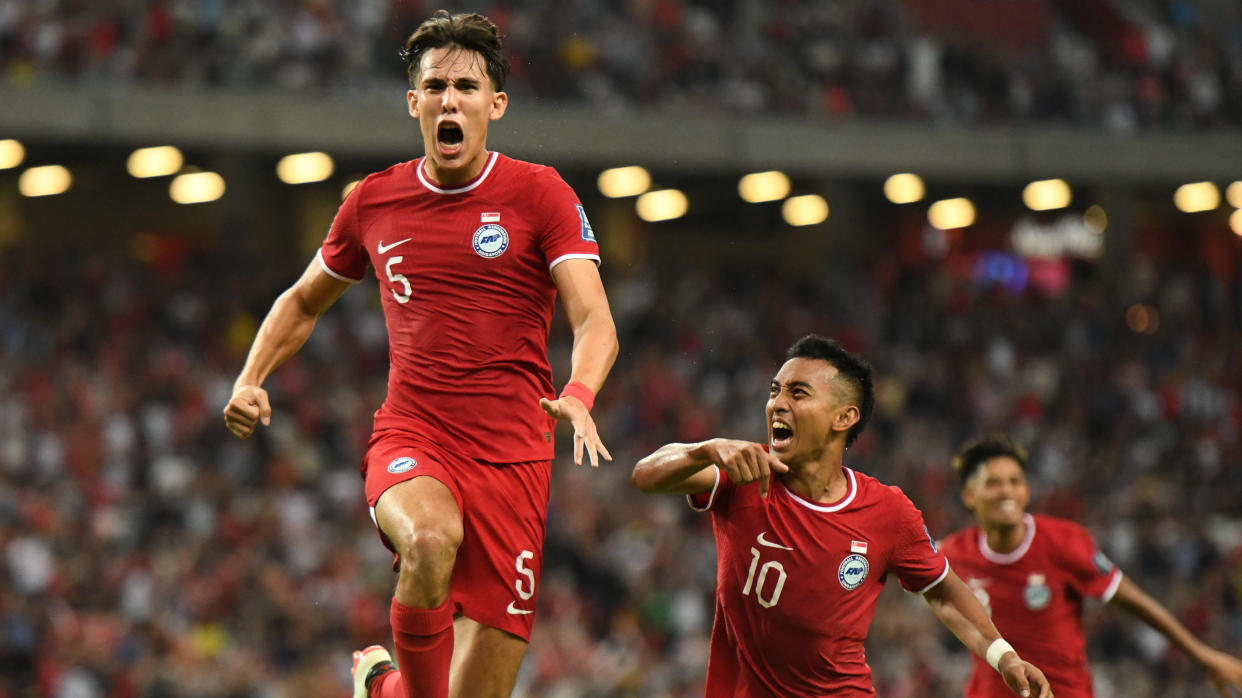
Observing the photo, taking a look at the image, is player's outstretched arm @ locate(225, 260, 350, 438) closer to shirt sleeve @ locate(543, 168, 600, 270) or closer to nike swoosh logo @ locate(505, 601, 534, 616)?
shirt sleeve @ locate(543, 168, 600, 270)

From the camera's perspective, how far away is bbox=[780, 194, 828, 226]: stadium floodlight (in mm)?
25891

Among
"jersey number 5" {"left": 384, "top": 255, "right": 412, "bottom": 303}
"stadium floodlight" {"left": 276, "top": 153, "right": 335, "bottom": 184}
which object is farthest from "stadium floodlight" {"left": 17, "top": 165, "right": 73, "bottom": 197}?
"jersey number 5" {"left": 384, "top": 255, "right": 412, "bottom": 303}

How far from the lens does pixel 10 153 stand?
19.5 meters

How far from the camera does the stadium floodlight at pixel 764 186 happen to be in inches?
936

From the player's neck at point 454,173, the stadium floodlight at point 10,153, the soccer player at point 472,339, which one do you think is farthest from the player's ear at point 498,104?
the stadium floodlight at point 10,153

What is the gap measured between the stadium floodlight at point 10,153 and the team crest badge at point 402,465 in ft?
49.8

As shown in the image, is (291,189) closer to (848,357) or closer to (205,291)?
(205,291)

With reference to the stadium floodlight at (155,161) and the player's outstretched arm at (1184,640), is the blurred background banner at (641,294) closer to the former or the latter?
the stadium floodlight at (155,161)

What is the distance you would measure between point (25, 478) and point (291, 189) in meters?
9.90

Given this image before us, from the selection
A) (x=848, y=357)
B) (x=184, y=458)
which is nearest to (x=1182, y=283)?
(x=184, y=458)

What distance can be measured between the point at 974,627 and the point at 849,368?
3.33ft

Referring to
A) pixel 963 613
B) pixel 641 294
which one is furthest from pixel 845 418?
pixel 641 294

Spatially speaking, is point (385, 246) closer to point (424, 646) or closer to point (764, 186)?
point (424, 646)

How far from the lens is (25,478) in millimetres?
14641
